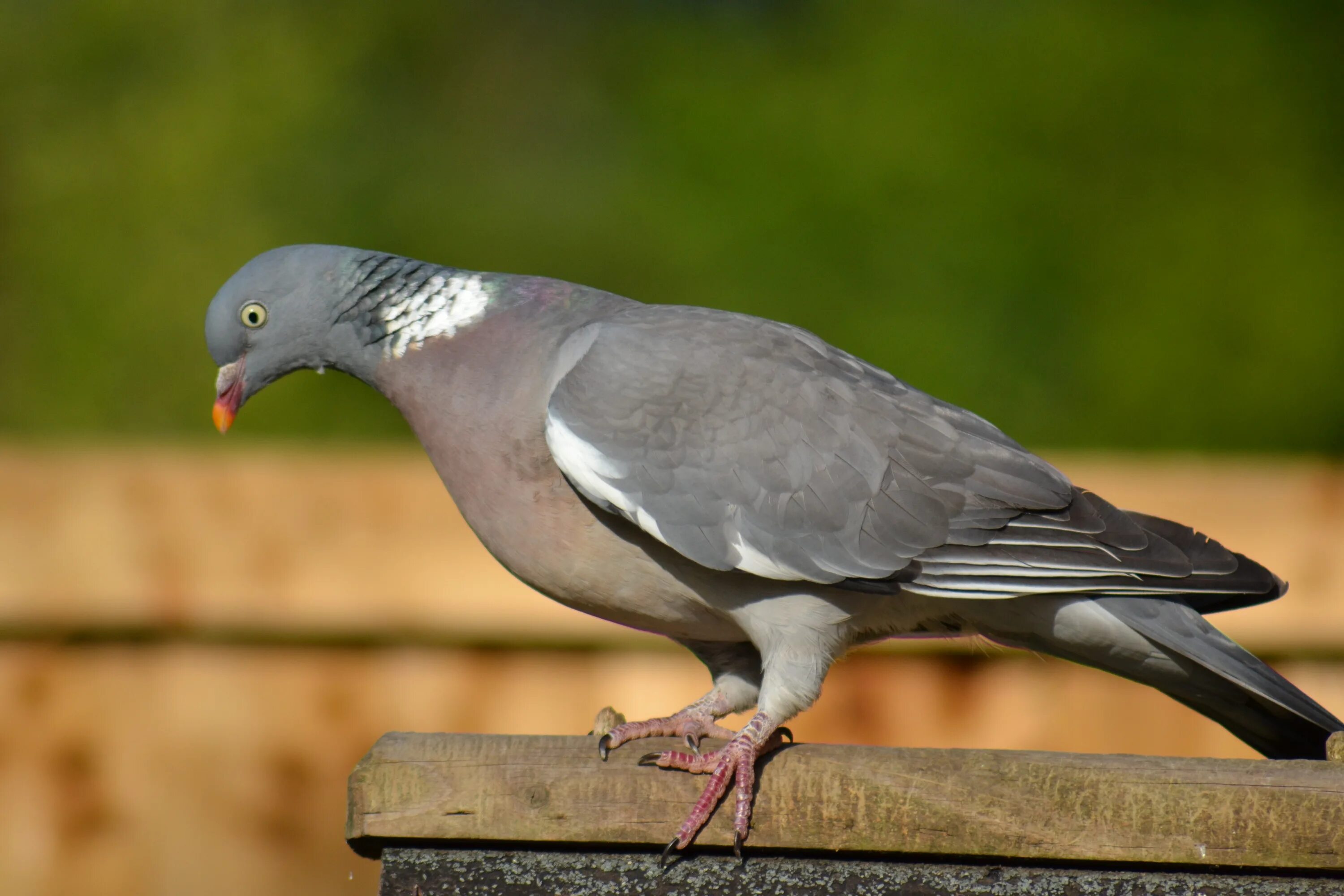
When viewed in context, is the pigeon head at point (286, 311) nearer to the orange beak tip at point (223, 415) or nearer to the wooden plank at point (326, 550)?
the orange beak tip at point (223, 415)

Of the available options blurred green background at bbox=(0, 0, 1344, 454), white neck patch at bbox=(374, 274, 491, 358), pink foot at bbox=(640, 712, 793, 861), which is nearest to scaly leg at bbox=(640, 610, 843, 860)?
pink foot at bbox=(640, 712, 793, 861)

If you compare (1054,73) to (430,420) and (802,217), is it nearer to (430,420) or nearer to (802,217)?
(802,217)

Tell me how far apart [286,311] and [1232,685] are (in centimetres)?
164

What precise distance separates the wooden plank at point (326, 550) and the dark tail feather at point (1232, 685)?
1018 mm

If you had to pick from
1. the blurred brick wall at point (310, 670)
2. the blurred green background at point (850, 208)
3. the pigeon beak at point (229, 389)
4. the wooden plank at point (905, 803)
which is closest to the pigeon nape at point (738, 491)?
the pigeon beak at point (229, 389)

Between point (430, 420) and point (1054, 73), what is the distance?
171 inches

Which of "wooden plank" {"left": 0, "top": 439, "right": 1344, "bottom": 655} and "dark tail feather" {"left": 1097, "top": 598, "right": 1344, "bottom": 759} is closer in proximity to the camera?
"dark tail feather" {"left": 1097, "top": 598, "right": 1344, "bottom": 759}

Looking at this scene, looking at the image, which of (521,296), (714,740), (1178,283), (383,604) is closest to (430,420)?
(521,296)

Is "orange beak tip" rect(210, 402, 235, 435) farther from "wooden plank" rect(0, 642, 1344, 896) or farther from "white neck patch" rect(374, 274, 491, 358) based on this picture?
"wooden plank" rect(0, 642, 1344, 896)

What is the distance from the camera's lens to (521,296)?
2.20 metres

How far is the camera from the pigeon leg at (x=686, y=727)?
192 centimetres

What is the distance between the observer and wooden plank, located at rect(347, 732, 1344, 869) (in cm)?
168

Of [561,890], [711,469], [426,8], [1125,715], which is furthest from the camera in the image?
[426,8]

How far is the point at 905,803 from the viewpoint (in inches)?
67.1
